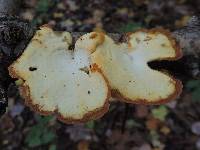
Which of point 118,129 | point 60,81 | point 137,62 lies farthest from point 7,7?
point 118,129

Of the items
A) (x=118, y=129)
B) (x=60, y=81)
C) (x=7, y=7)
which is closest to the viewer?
(x=60, y=81)

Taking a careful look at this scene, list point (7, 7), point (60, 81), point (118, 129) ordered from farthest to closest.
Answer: point (118, 129) → point (7, 7) → point (60, 81)

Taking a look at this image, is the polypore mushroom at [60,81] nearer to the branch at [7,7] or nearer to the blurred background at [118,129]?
the branch at [7,7]

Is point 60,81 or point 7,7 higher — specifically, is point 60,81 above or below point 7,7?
below

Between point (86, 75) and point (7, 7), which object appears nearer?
point (86, 75)

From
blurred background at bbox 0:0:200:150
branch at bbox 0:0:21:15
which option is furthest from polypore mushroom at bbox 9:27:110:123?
blurred background at bbox 0:0:200:150

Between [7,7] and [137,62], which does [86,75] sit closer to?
[137,62]

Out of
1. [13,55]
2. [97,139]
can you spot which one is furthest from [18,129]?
[13,55]
